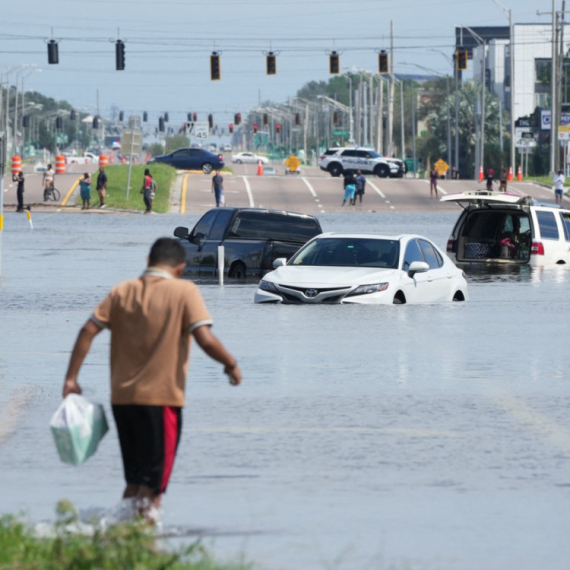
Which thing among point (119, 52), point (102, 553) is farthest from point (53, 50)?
point (102, 553)

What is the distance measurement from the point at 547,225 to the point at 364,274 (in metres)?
8.67

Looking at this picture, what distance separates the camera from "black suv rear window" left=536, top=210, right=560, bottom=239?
29.1m

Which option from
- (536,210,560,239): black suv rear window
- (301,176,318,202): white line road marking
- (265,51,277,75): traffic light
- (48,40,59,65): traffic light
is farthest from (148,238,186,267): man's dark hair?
(301,176,318,202): white line road marking

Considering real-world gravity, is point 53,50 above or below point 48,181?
above

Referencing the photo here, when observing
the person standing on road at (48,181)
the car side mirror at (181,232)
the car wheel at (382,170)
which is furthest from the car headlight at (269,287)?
the car wheel at (382,170)

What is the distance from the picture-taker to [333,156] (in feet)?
301

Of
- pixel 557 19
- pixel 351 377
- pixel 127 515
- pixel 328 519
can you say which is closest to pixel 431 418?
pixel 351 377

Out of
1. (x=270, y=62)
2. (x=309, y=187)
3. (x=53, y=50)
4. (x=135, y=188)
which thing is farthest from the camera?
(x=309, y=187)

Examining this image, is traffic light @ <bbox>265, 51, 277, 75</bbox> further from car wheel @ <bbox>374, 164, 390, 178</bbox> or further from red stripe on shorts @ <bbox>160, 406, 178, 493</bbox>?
red stripe on shorts @ <bbox>160, 406, 178, 493</bbox>

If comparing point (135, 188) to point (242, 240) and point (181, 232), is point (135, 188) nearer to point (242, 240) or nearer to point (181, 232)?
point (242, 240)

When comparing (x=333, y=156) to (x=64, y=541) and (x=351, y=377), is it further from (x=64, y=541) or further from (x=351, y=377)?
(x=64, y=541)

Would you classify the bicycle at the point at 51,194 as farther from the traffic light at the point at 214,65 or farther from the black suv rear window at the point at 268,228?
the black suv rear window at the point at 268,228

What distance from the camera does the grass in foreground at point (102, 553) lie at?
20.0 feet

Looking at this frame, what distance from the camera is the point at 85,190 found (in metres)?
65.4
